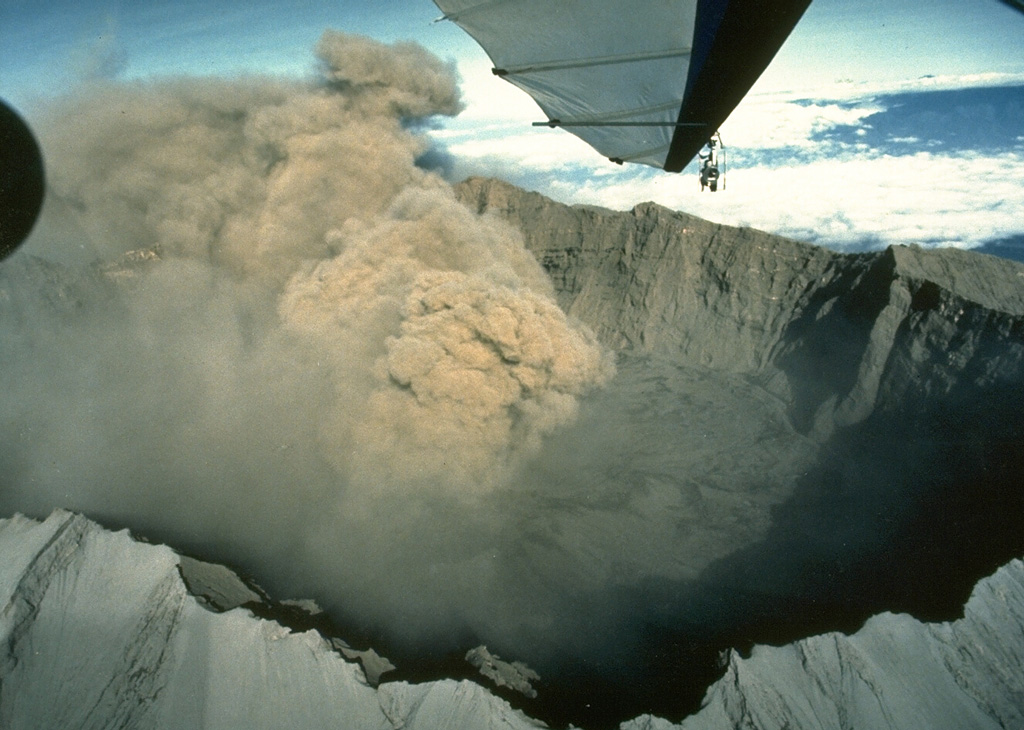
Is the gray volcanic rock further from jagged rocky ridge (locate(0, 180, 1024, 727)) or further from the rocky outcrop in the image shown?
the rocky outcrop

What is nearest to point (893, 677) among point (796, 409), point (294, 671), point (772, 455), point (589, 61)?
point (294, 671)

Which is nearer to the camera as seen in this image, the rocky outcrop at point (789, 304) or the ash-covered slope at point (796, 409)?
the ash-covered slope at point (796, 409)

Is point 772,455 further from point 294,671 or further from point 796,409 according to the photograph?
point 294,671

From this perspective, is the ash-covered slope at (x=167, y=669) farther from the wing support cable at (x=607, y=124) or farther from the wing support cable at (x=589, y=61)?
the wing support cable at (x=589, y=61)

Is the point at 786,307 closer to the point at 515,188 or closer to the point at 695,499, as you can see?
the point at 695,499

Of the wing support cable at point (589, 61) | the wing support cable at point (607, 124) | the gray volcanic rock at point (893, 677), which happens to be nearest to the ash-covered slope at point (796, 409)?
the gray volcanic rock at point (893, 677)

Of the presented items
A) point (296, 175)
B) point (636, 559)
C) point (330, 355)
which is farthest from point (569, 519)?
point (296, 175)
